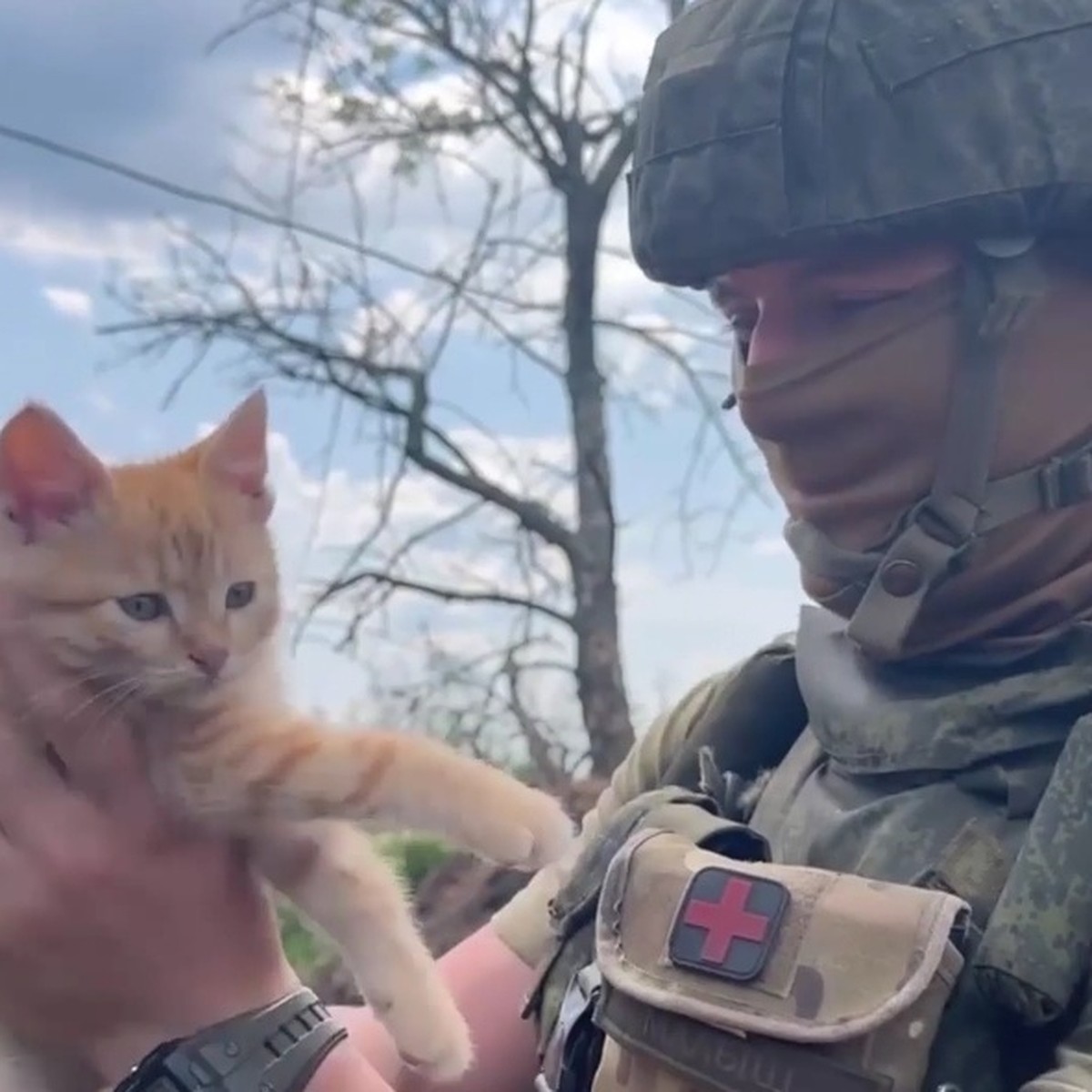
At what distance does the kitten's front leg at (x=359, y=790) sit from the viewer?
67.9 inches

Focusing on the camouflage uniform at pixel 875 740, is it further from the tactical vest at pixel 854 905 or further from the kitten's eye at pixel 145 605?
the kitten's eye at pixel 145 605

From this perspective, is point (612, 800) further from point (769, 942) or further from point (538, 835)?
point (769, 942)

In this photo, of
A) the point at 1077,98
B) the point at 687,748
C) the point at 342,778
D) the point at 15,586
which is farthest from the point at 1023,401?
the point at 15,586

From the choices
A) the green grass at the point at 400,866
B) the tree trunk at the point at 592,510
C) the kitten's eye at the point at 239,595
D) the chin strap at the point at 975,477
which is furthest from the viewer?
the tree trunk at the point at 592,510

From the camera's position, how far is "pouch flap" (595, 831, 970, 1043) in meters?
1.26

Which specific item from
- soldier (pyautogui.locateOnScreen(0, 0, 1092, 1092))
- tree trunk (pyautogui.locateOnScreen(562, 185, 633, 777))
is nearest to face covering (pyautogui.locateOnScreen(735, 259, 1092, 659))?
soldier (pyautogui.locateOnScreen(0, 0, 1092, 1092))

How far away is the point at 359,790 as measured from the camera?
173 cm

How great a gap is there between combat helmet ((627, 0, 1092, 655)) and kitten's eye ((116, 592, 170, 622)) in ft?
2.22

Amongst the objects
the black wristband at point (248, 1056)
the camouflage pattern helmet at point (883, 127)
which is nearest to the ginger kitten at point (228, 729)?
the black wristband at point (248, 1056)

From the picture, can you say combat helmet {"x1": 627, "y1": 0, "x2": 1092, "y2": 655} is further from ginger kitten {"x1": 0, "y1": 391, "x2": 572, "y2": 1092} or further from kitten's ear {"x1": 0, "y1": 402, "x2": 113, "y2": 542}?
kitten's ear {"x1": 0, "y1": 402, "x2": 113, "y2": 542}

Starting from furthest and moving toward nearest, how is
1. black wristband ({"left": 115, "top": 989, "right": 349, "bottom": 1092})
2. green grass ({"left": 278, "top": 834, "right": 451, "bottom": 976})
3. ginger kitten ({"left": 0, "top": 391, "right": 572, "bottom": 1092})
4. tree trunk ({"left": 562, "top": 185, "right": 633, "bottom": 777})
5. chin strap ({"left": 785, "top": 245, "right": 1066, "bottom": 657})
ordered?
tree trunk ({"left": 562, "top": 185, "right": 633, "bottom": 777}) → green grass ({"left": 278, "top": 834, "right": 451, "bottom": 976}) → ginger kitten ({"left": 0, "top": 391, "right": 572, "bottom": 1092}) → black wristband ({"left": 115, "top": 989, "right": 349, "bottom": 1092}) → chin strap ({"left": 785, "top": 245, "right": 1066, "bottom": 657})

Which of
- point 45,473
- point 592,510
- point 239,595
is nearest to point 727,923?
point 239,595

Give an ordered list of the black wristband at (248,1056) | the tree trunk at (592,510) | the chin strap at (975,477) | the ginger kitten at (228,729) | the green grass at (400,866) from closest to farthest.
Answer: the chin strap at (975,477) < the black wristband at (248,1056) < the ginger kitten at (228,729) < the green grass at (400,866) < the tree trunk at (592,510)

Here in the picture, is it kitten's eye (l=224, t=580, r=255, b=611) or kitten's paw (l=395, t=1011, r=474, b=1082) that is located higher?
kitten's eye (l=224, t=580, r=255, b=611)
